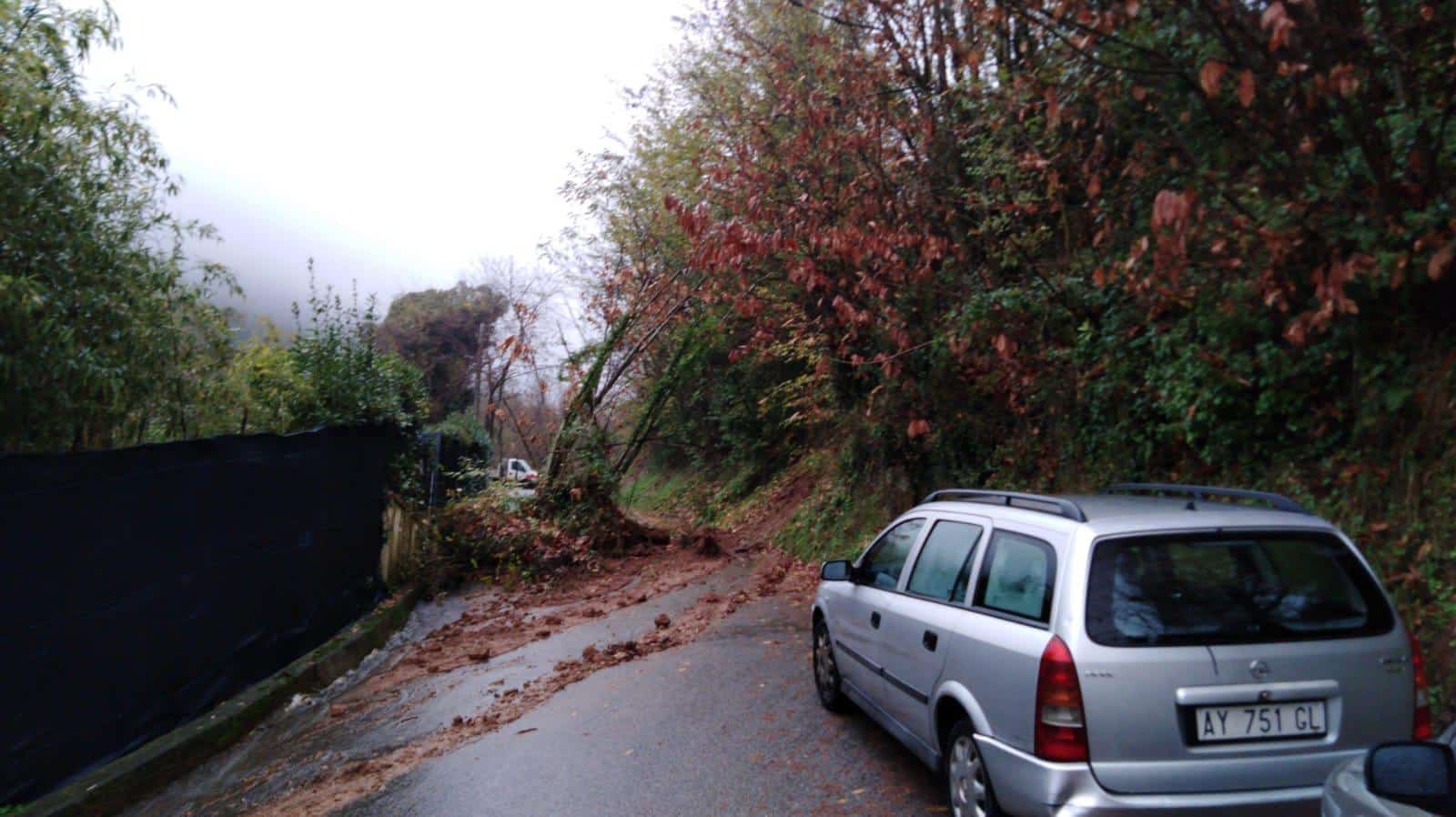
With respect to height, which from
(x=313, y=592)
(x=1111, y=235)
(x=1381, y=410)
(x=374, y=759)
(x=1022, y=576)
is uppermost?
(x=1111, y=235)

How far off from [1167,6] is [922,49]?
17.1 feet

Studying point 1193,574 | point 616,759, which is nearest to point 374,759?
point 616,759

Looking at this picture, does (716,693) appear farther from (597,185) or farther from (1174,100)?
(597,185)

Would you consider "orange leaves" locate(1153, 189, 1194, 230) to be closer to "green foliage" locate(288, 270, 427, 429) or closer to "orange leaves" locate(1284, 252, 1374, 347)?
"orange leaves" locate(1284, 252, 1374, 347)

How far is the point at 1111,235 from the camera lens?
26.9 feet

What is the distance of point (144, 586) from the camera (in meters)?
6.87

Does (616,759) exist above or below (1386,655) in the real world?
below

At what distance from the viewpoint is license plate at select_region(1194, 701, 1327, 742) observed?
4.04 meters

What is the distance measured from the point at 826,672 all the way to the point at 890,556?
1.30 m

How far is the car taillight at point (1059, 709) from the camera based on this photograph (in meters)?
4.07

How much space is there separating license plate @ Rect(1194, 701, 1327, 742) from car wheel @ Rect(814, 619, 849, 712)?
331 cm

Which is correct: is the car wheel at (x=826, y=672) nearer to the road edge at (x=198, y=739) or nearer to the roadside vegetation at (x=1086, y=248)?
the roadside vegetation at (x=1086, y=248)

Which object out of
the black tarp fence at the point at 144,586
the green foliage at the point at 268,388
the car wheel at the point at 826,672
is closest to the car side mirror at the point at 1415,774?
the car wheel at the point at 826,672

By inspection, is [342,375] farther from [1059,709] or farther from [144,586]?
[1059,709]
